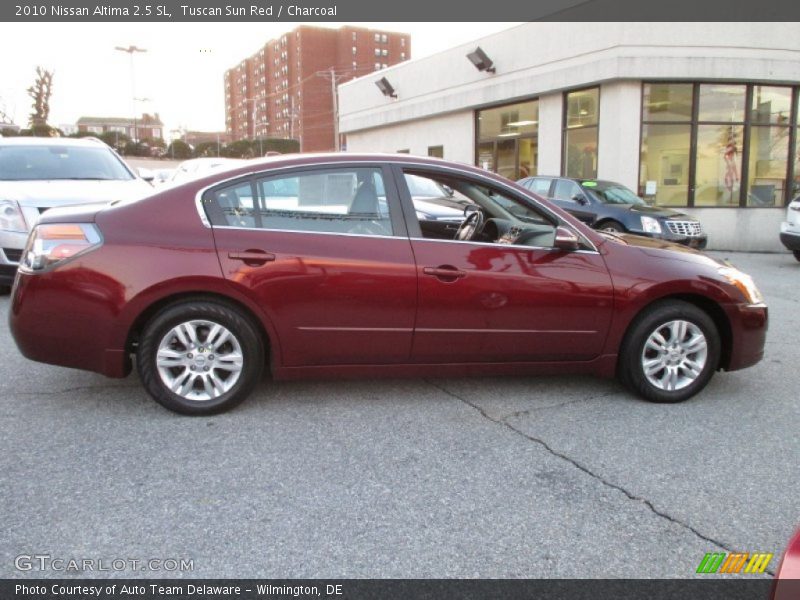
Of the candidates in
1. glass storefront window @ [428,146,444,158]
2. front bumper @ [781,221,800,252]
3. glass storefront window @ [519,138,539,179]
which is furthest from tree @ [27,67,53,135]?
front bumper @ [781,221,800,252]

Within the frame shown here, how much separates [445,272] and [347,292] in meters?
0.63

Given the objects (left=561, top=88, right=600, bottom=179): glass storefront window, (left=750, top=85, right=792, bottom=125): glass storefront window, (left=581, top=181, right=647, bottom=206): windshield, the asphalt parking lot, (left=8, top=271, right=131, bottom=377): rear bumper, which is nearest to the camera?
the asphalt parking lot

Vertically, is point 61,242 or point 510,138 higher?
point 510,138

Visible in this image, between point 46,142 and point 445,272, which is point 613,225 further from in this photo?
point 46,142

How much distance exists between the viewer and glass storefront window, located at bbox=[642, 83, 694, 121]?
1582 centimetres

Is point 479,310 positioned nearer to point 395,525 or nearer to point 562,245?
point 562,245

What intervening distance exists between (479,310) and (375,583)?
82.6 inches

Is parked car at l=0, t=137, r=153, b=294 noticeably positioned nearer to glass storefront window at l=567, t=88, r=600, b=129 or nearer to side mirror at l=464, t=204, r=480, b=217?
side mirror at l=464, t=204, r=480, b=217

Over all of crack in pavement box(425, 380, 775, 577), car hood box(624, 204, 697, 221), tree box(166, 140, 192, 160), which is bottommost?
crack in pavement box(425, 380, 775, 577)

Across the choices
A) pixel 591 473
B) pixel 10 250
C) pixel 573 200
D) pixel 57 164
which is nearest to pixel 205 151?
pixel 573 200

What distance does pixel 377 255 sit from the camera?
418 cm

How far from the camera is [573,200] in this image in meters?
13.2

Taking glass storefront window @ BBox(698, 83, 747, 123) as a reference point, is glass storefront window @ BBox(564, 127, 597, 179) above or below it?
below

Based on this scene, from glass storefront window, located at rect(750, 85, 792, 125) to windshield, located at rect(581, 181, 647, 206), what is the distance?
209 inches
